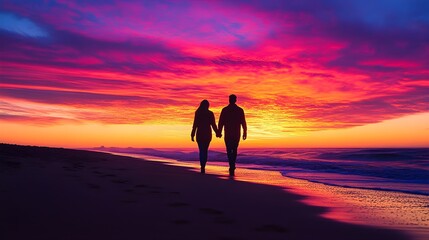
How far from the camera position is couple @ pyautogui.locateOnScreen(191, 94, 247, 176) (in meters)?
11.2

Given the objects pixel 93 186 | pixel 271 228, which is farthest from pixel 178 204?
pixel 93 186

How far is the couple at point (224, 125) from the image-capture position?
1120 cm

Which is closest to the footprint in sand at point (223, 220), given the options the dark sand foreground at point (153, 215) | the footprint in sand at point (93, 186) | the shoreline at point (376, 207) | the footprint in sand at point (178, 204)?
the dark sand foreground at point (153, 215)

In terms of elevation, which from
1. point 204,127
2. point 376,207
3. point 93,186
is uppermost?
point 204,127

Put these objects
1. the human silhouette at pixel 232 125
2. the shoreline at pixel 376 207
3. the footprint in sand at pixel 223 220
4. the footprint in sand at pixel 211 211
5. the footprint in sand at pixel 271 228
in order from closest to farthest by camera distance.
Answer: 1. the footprint in sand at pixel 271 228
2. the footprint in sand at pixel 223 220
3. the shoreline at pixel 376 207
4. the footprint in sand at pixel 211 211
5. the human silhouette at pixel 232 125

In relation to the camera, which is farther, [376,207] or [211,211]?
[376,207]

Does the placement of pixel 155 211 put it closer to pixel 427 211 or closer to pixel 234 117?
pixel 427 211

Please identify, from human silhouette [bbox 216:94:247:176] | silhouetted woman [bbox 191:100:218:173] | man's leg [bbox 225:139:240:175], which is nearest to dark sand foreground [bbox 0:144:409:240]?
man's leg [bbox 225:139:240:175]

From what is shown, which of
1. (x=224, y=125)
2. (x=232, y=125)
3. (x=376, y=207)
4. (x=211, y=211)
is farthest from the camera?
(x=224, y=125)

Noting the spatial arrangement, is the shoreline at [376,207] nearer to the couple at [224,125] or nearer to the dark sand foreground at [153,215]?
the dark sand foreground at [153,215]

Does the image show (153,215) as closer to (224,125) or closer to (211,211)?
(211,211)

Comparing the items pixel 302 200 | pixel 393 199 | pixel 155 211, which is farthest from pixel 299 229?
pixel 393 199

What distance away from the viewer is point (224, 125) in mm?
11367

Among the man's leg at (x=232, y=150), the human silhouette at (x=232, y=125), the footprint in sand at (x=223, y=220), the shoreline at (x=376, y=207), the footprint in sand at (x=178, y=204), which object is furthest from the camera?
the human silhouette at (x=232, y=125)
